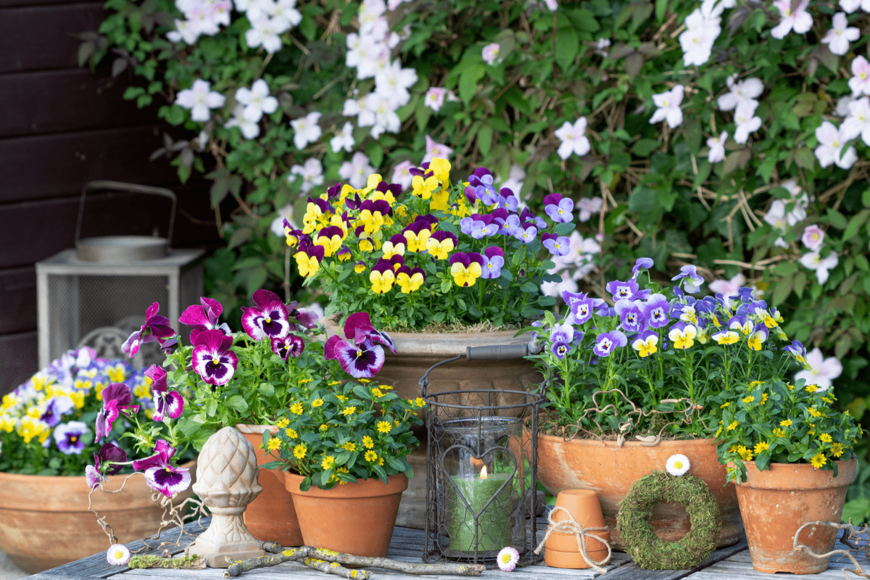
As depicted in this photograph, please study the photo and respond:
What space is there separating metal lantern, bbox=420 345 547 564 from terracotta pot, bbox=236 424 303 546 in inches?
8.2

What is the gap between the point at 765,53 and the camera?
7.33ft

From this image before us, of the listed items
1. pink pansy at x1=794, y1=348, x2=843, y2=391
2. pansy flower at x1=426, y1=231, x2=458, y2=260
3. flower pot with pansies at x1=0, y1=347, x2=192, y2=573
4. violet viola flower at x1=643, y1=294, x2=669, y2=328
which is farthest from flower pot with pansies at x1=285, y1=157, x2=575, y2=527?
pink pansy at x1=794, y1=348, x2=843, y2=391

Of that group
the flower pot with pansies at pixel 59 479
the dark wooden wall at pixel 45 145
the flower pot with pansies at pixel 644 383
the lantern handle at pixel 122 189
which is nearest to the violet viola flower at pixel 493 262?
the flower pot with pansies at pixel 644 383

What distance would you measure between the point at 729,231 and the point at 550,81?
63 cm

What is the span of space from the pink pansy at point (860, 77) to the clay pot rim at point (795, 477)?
1.33 meters

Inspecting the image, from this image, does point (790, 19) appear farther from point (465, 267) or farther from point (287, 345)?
point (287, 345)

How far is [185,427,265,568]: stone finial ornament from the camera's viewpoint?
3.65ft

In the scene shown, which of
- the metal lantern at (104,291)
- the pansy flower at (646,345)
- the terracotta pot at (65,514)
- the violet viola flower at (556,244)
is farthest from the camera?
the metal lantern at (104,291)

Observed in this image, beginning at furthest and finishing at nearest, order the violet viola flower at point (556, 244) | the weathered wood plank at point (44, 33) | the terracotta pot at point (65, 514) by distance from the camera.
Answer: the weathered wood plank at point (44, 33) < the terracotta pot at point (65, 514) < the violet viola flower at point (556, 244)

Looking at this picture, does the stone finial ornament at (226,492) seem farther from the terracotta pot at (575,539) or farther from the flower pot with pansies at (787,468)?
the flower pot with pansies at (787,468)

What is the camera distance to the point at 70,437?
5.80 feet

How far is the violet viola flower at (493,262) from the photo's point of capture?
129 cm

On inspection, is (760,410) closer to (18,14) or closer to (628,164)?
(628,164)

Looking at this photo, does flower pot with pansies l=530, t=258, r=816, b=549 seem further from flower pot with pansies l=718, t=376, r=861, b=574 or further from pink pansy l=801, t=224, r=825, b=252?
pink pansy l=801, t=224, r=825, b=252
